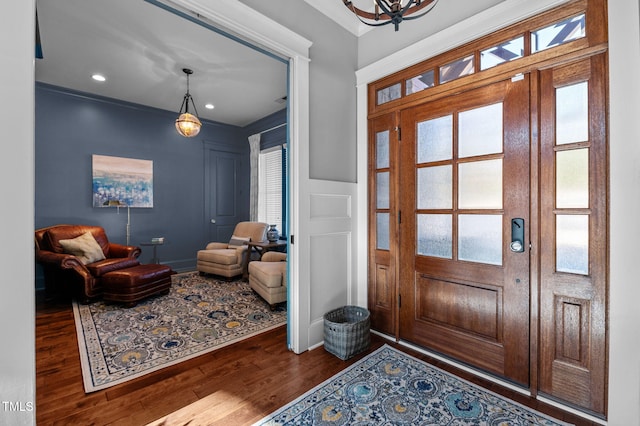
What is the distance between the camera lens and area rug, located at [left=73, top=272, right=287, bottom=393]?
219 centimetres

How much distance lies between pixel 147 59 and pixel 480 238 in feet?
13.5

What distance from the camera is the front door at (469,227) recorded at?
1882mm

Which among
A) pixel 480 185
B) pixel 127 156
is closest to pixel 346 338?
pixel 480 185

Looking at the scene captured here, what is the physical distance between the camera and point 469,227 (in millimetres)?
2105

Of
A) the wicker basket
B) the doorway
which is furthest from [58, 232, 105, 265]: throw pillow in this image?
the doorway

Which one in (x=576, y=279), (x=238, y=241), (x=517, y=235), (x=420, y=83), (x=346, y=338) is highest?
(x=420, y=83)

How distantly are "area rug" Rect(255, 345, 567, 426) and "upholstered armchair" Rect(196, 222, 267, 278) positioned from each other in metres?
2.99

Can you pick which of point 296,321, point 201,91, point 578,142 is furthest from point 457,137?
point 201,91

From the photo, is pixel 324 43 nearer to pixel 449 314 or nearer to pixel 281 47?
pixel 281 47

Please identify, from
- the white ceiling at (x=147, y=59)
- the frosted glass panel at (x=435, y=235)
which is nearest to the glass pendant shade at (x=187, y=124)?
the white ceiling at (x=147, y=59)

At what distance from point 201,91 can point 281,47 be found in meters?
Result: 2.79

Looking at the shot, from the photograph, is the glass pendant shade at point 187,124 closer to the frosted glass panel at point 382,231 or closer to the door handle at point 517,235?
the frosted glass panel at point 382,231
